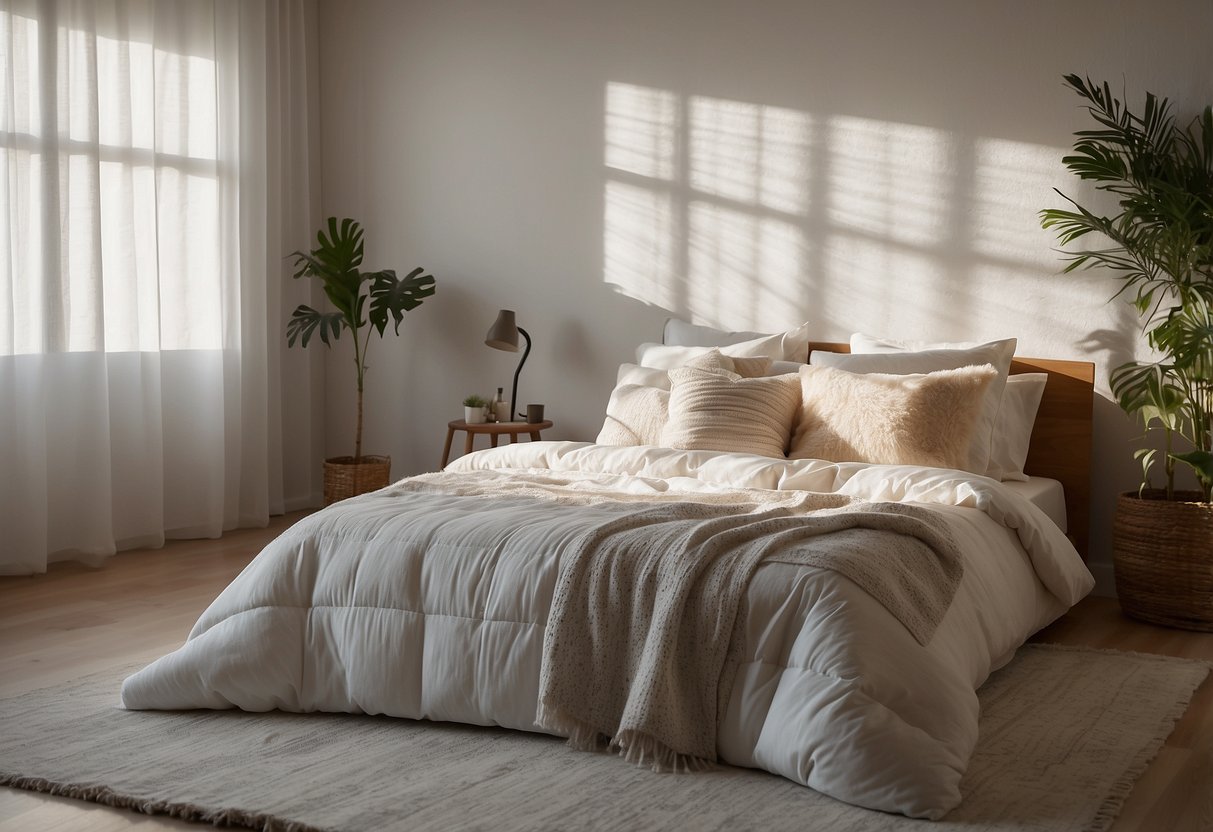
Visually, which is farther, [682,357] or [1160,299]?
[682,357]

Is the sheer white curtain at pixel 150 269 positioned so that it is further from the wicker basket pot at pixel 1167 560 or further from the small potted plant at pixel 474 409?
the wicker basket pot at pixel 1167 560

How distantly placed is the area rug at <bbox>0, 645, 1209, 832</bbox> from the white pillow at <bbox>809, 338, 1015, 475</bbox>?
1.16m

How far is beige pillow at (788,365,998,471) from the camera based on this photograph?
414cm

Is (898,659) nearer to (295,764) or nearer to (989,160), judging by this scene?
(295,764)

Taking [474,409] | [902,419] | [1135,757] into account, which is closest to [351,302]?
[474,409]

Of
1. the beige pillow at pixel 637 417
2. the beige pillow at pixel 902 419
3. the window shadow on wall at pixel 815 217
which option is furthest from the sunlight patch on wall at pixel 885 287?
the beige pillow at pixel 637 417

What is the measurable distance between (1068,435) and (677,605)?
8.04 ft

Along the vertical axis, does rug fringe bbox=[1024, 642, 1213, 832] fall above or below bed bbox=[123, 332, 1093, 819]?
below

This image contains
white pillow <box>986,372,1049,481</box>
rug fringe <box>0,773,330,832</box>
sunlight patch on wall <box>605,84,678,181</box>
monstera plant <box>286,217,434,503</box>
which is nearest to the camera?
rug fringe <box>0,773,330,832</box>

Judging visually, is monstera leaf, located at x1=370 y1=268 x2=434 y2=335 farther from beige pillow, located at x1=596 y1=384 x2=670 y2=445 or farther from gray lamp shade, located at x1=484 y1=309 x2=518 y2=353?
beige pillow, located at x1=596 y1=384 x2=670 y2=445

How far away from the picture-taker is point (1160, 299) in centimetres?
448

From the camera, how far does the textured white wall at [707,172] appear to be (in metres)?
4.67

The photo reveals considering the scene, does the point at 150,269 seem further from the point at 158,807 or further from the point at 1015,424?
the point at 1015,424

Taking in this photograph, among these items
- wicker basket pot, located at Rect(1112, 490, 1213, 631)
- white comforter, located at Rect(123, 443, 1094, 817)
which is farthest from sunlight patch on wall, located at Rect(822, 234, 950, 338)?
white comforter, located at Rect(123, 443, 1094, 817)
